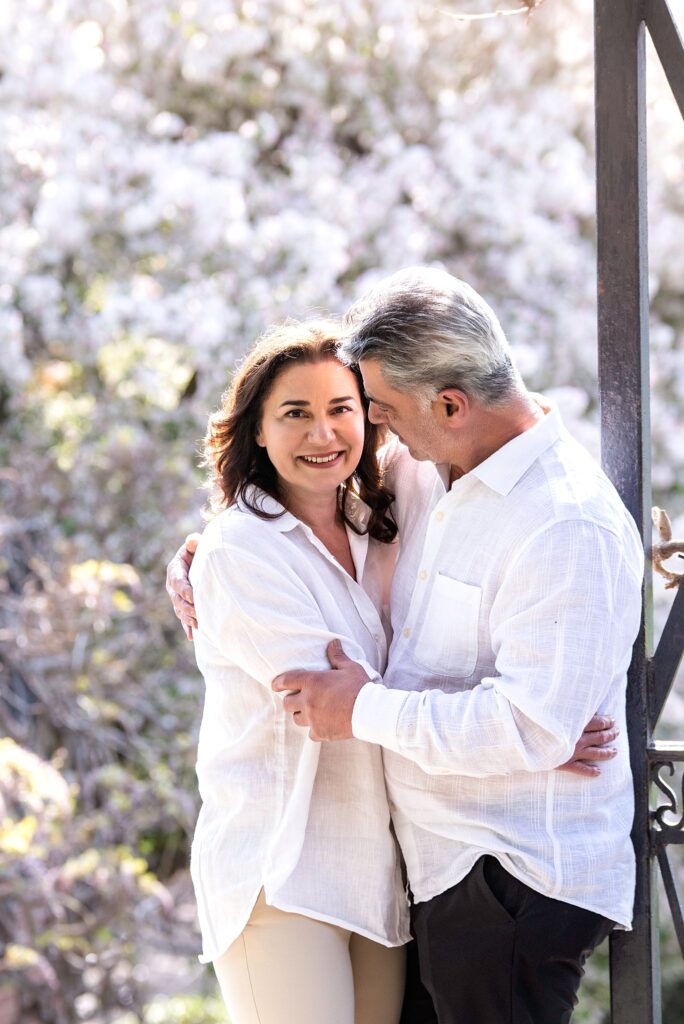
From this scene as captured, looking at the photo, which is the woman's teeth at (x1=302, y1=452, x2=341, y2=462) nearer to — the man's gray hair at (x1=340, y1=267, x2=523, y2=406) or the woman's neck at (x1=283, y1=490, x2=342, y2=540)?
the woman's neck at (x1=283, y1=490, x2=342, y2=540)

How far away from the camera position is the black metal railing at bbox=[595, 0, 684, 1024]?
6.43 feet

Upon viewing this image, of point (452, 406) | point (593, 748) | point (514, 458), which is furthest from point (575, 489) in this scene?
point (593, 748)

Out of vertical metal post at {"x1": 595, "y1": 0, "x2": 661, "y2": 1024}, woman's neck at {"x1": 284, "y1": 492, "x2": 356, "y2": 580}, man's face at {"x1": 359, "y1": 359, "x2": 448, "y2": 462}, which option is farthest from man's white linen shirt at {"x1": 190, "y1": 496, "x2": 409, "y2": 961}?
vertical metal post at {"x1": 595, "y1": 0, "x2": 661, "y2": 1024}

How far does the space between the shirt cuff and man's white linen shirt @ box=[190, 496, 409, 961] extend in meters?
0.09

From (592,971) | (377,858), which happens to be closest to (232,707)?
(377,858)

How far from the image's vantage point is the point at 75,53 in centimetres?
490

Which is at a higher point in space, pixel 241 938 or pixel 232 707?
pixel 232 707

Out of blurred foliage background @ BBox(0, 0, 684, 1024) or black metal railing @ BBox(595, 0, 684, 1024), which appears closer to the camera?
black metal railing @ BBox(595, 0, 684, 1024)

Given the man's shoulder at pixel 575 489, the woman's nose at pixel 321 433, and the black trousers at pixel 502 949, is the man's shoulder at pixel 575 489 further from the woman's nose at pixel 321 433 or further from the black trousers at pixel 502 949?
the black trousers at pixel 502 949

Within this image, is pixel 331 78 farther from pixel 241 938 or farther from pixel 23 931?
pixel 241 938

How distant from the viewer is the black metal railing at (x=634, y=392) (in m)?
1.96

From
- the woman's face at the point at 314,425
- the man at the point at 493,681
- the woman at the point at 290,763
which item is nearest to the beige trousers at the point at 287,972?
the woman at the point at 290,763

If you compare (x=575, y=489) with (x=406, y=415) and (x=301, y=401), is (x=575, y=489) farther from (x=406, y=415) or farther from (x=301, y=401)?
(x=301, y=401)

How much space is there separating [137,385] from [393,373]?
2.97 m
